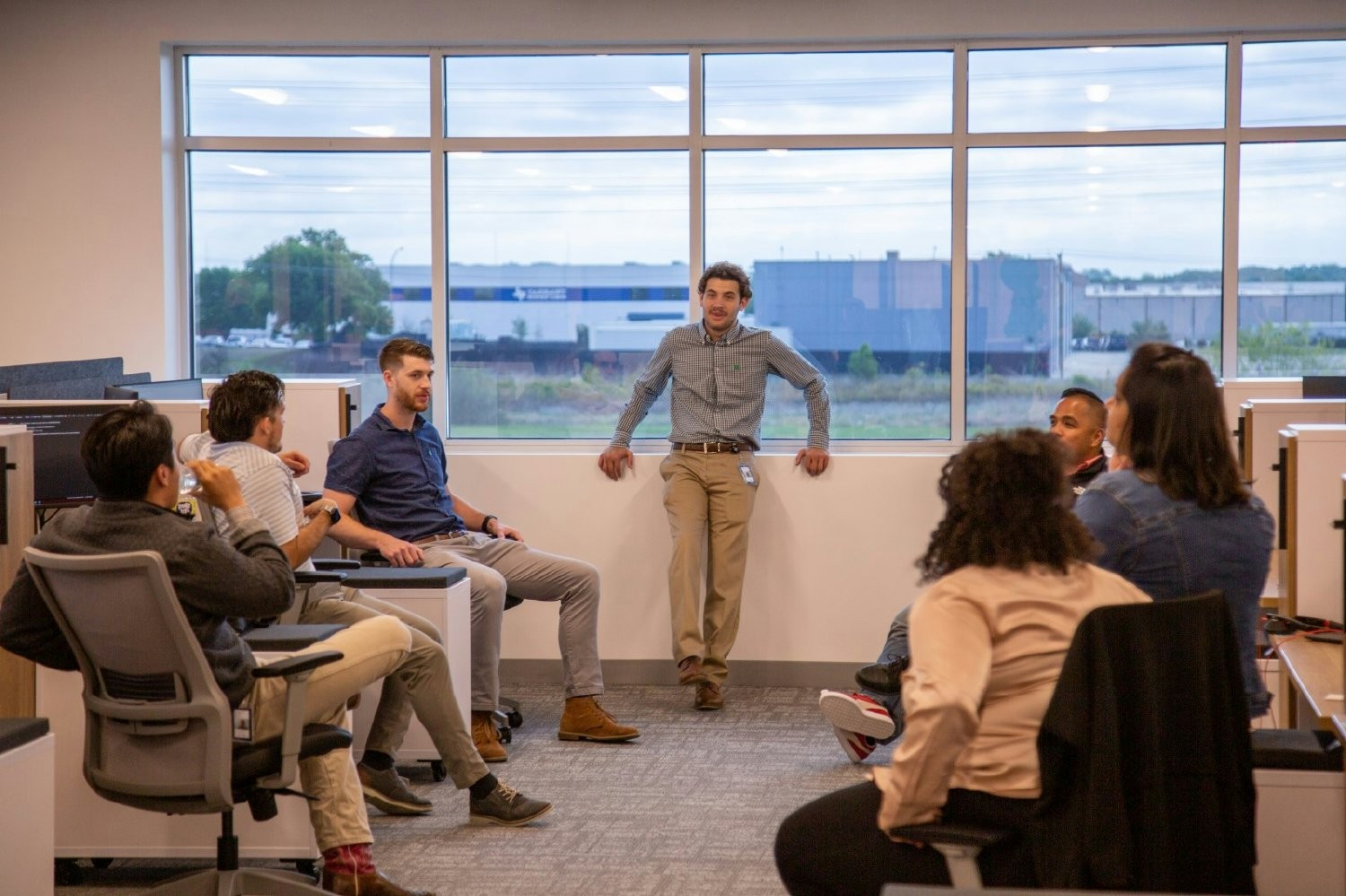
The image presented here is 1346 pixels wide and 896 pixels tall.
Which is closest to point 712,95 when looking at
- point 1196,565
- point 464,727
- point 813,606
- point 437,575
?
point 813,606

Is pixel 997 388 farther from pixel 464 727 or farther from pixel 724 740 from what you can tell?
pixel 464 727

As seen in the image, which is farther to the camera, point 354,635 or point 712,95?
point 712,95

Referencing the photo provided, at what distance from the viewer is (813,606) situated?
226 inches

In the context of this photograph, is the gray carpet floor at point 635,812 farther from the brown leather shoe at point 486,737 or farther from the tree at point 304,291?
the tree at point 304,291

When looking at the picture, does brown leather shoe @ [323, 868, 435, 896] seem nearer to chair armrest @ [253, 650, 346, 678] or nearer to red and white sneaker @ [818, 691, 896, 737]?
chair armrest @ [253, 650, 346, 678]

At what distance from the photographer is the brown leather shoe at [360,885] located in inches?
125

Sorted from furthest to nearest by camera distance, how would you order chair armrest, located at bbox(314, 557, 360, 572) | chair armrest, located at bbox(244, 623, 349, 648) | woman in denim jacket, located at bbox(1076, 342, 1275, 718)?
chair armrest, located at bbox(314, 557, 360, 572), chair armrest, located at bbox(244, 623, 349, 648), woman in denim jacket, located at bbox(1076, 342, 1275, 718)

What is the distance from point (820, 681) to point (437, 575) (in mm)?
2106

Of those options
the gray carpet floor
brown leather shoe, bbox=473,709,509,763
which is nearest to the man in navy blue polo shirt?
brown leather shoe, bbox=473,709,509,763

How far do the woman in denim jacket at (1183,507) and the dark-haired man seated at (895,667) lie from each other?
1666mm

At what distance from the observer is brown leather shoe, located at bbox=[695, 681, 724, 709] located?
534 centimetres

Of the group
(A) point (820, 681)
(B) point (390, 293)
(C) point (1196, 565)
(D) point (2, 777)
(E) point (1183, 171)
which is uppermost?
(E) point (1183, 171)

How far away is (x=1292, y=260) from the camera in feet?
19.1

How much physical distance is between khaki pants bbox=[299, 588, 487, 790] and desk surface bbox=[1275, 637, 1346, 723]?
204cm
